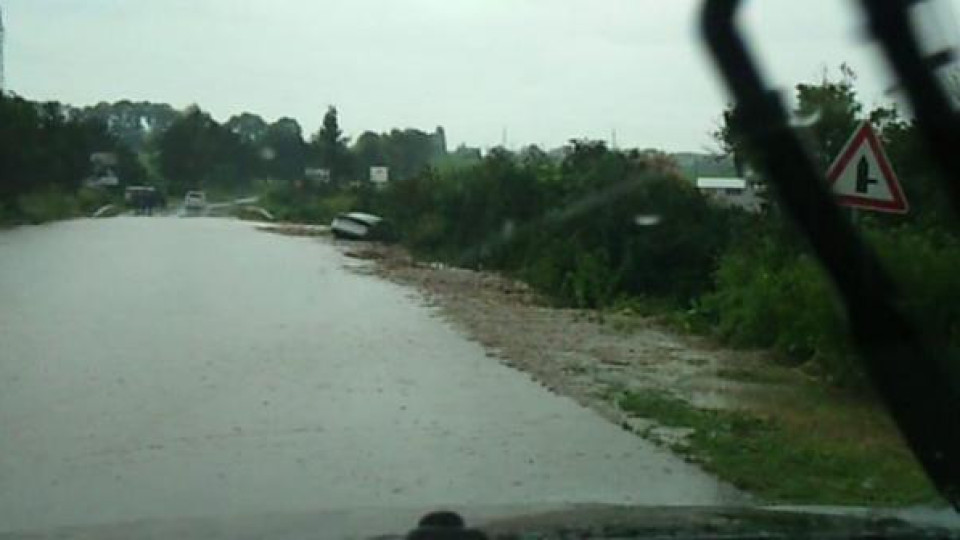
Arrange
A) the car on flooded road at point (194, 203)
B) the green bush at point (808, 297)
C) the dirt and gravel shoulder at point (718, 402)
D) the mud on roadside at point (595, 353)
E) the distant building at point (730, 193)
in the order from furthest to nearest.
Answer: the car on flooded road at point (194, 203)
the distant building at point (730, 193)
the mud on roadside at point (595, 353)
the green bush at point (808, 297)
the dirt and gravel shoulder at point (718, 402)

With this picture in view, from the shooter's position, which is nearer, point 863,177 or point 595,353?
point 863,177

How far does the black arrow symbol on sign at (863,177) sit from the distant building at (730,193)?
9.54m

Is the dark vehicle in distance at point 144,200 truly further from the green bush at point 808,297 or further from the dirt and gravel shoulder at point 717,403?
the green bush at point 808,297

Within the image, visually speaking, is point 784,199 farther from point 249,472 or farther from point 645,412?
point 645,412

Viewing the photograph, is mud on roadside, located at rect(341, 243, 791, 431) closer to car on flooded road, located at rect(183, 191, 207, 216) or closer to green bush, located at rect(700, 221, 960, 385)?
green bush, located at rect(700, 221, 960, 385)

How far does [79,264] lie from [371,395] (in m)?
22.1

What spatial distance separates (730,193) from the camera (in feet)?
105

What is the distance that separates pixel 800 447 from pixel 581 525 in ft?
21.4

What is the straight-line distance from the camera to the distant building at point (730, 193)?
27.4 metres

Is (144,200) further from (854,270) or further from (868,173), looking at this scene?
(854,270)

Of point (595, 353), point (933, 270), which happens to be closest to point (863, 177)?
point (933, 270)

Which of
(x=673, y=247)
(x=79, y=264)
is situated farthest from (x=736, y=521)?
(x=79, y=264)

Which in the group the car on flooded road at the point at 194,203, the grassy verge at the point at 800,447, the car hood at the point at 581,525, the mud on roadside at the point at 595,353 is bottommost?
the car on flooded road at the point at 194,203

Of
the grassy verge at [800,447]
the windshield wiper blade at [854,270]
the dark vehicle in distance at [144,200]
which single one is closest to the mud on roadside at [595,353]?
the grassy verge at [800,447]
